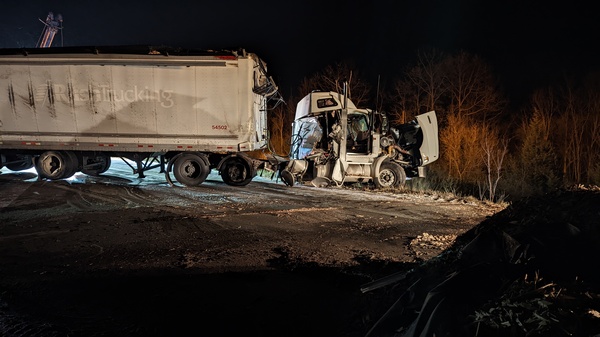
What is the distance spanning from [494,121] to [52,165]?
26.8m

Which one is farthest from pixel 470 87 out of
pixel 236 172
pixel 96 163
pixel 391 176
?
pixel 96 163

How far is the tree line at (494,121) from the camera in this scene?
21906mm

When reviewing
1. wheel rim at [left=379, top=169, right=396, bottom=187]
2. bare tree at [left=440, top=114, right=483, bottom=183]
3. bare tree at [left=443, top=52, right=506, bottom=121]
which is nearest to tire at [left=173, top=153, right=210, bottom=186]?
wheel rim at [left=379, top=169, right=396, bottom=187]

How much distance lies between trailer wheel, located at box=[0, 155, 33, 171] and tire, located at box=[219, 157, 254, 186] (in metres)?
6.73

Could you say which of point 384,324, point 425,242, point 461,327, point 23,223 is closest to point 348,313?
point 384,324

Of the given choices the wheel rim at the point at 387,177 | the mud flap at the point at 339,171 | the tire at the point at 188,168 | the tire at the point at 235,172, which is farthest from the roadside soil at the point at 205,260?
the wheel rim at the point at 387,177

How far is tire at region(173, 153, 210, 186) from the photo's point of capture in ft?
36.1

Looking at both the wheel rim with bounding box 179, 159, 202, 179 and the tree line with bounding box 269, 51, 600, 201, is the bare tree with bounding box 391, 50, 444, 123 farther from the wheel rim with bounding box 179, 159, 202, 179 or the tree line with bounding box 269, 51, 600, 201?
the wheel rim with bounding box 179, 159, 202, 179

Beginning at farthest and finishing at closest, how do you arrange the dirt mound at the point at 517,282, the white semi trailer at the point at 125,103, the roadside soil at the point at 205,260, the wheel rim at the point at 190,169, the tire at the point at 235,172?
the tire at the point at 235,172 < the wheel rim at the point at 190,169 < the white semi trailer at the point at 125,103 < the roadside soil at the point at 205,260 < the dirt mound at the point at 517,282

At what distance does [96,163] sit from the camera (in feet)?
39.0

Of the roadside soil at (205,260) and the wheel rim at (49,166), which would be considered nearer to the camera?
the roadside soil at (205,260)

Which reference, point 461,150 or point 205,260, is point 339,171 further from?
point 461,150

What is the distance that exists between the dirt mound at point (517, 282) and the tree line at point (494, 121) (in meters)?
19.0

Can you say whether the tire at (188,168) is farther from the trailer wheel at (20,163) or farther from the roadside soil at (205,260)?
the trailer wheel at (20,163)
